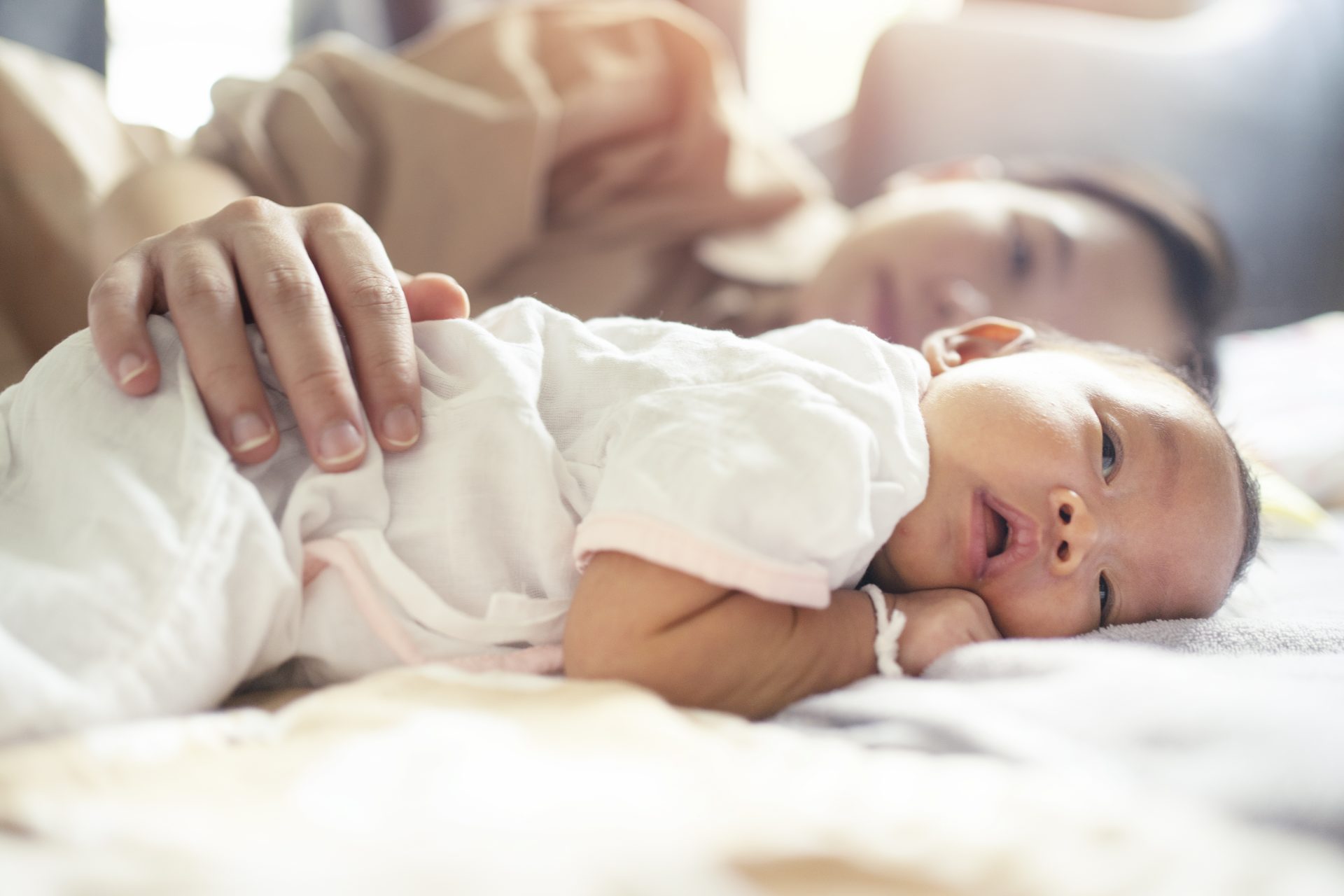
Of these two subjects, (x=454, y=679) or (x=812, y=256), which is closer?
(x=454, y=679)

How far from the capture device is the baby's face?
0.70 meters

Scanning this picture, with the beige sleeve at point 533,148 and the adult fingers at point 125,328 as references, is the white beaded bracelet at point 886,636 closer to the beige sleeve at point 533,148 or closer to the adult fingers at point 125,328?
the adult fingers at point 125,328

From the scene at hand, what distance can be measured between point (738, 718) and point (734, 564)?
0.30 ft

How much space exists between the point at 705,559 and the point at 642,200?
1309 mm

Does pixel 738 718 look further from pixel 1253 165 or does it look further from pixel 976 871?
pixel 1253 165

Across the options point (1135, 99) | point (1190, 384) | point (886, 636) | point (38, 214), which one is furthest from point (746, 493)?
point (1135, 99)

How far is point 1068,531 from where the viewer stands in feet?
2.28

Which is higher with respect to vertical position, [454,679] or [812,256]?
[454,679]

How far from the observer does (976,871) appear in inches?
15.3

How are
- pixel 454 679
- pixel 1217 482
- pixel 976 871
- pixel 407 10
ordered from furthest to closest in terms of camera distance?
1. pixel 407 10
2. pixel 1217 482
3. pixel 454 679
4. pixel 976 871

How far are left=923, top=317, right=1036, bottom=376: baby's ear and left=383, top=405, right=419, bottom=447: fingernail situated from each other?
1.55ft

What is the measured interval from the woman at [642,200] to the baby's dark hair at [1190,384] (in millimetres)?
458

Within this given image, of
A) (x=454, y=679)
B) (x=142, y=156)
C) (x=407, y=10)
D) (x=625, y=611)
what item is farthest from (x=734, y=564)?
(x=407, y=10)

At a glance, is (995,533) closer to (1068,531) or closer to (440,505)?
(1068,531)
